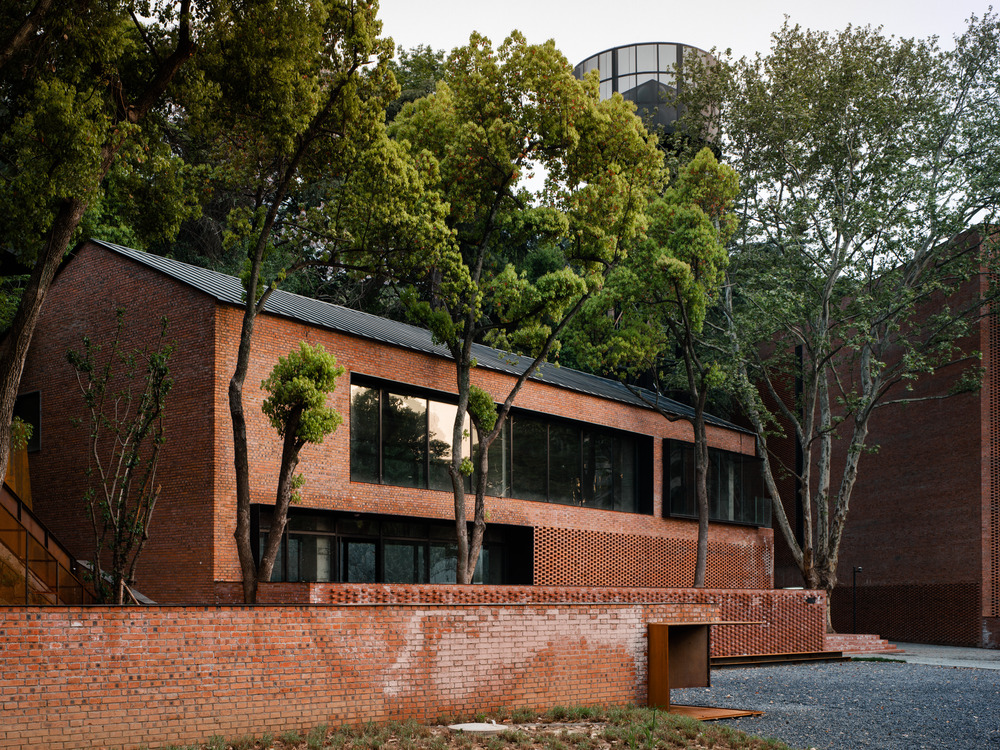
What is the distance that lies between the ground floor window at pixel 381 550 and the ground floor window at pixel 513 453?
971mm

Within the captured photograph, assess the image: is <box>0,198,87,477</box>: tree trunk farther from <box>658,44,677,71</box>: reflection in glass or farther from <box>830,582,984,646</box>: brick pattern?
<box>658,44,677,71</box>: reflection in glass

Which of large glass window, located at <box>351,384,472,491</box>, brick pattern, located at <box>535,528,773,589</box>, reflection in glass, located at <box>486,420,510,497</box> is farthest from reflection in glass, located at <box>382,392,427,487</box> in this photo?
brick pattern, located at <box>535,528,773,589</box>

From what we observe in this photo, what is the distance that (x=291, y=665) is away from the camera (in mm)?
10461

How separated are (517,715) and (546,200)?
12.0m

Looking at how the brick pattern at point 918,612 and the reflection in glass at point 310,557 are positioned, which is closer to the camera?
the reflection in glass at point 310,557

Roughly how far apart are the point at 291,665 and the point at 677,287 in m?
17.2

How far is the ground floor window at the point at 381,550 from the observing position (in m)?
19.3

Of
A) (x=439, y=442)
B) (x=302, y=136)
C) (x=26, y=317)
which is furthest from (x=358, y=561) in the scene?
(x=26, y=317)

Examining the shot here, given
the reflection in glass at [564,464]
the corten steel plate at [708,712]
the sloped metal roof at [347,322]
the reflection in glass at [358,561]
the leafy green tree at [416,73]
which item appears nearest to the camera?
the corten steel plate at [708,712]

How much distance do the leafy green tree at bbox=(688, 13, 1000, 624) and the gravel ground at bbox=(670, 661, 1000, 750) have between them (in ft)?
28.9

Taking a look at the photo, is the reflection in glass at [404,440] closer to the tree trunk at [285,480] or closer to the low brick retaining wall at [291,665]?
the tree trunk at [285,480]

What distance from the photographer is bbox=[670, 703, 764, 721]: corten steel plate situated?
12894mm

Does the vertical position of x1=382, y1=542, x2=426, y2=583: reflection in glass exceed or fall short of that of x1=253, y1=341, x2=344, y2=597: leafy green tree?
it falls short

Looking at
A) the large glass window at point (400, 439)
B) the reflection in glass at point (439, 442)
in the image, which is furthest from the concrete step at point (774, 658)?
the reflection in glass at point (439, 442)
